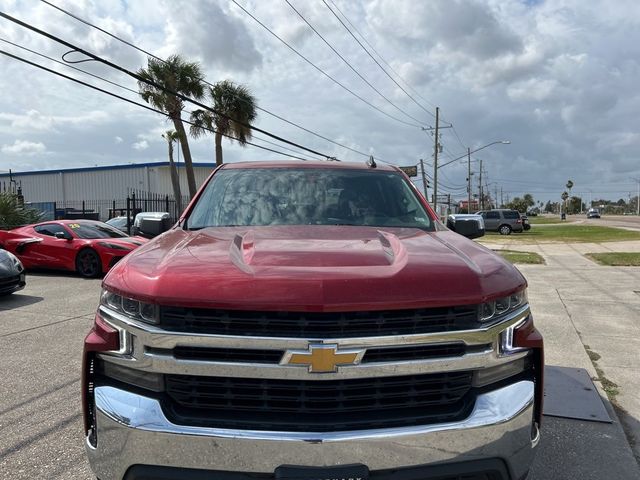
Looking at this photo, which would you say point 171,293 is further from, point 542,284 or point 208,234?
point 542,284

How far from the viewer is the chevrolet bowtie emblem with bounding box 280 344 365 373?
181cm

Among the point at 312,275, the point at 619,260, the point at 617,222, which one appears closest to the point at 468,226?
the point at 312,275

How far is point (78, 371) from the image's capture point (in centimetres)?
452

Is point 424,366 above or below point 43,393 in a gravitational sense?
above

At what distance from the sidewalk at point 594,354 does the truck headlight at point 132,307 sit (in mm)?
2374

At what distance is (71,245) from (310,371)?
10865 mm

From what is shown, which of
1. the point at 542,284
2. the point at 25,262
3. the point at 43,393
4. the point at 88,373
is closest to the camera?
the point at 88,373

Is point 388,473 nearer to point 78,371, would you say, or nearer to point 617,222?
point 78,371

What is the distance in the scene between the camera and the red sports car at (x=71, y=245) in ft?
35.8

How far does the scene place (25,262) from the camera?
1160 cm

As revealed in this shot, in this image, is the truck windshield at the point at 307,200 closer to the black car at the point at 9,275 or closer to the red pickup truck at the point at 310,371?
the red pickup truck at the point at 310,371

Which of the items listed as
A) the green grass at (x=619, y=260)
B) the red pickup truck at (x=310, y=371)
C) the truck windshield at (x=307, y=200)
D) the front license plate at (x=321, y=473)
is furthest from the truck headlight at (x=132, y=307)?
the green grass at (x=619, y=260)

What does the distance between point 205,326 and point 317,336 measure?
423 mm

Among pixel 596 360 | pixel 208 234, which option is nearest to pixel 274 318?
pixel 208 234
